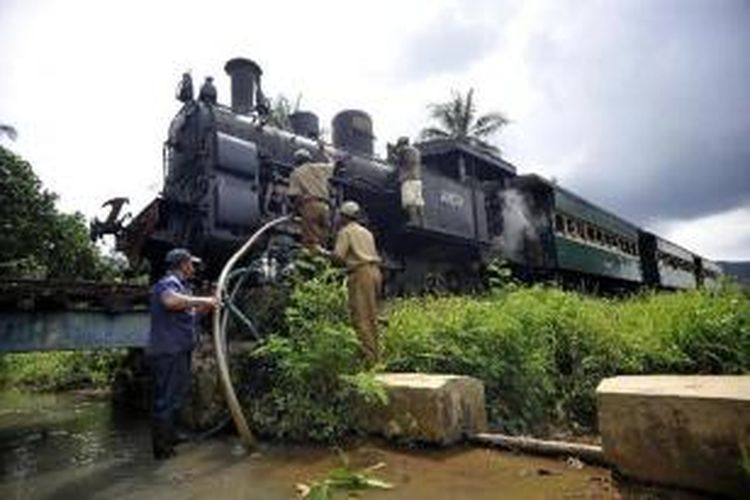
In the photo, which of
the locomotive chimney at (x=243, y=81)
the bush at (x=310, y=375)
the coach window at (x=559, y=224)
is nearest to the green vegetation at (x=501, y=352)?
the bush at (x=310, y=375)

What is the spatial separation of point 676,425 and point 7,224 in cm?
2141

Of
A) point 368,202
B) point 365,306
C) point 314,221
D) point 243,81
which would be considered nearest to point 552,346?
point 365,306

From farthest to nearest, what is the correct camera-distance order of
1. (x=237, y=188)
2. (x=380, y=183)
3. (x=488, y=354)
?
(x=380, y=183) → (x=237, y=188) → (x=488, y=354)

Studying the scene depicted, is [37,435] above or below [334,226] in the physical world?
below

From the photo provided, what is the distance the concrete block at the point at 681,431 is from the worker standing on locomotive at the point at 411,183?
698cm

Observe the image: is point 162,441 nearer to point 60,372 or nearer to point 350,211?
point 350,211

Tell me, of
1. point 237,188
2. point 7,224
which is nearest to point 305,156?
point 237,188

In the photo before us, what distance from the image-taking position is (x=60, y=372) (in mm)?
16266

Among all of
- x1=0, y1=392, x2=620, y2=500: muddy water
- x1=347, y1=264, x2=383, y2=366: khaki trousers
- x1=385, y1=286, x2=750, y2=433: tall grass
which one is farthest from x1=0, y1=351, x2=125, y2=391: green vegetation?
x1=385, y1=286, x2=750, y2=433: tall grass

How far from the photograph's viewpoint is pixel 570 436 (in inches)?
226

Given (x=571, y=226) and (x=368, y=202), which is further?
(x=571, y=226)

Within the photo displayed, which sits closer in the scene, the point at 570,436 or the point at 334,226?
the point at 570,436

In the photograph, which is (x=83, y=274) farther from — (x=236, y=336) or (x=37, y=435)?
(x=236, y=336)

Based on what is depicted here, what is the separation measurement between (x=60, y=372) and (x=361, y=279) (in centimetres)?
1292
